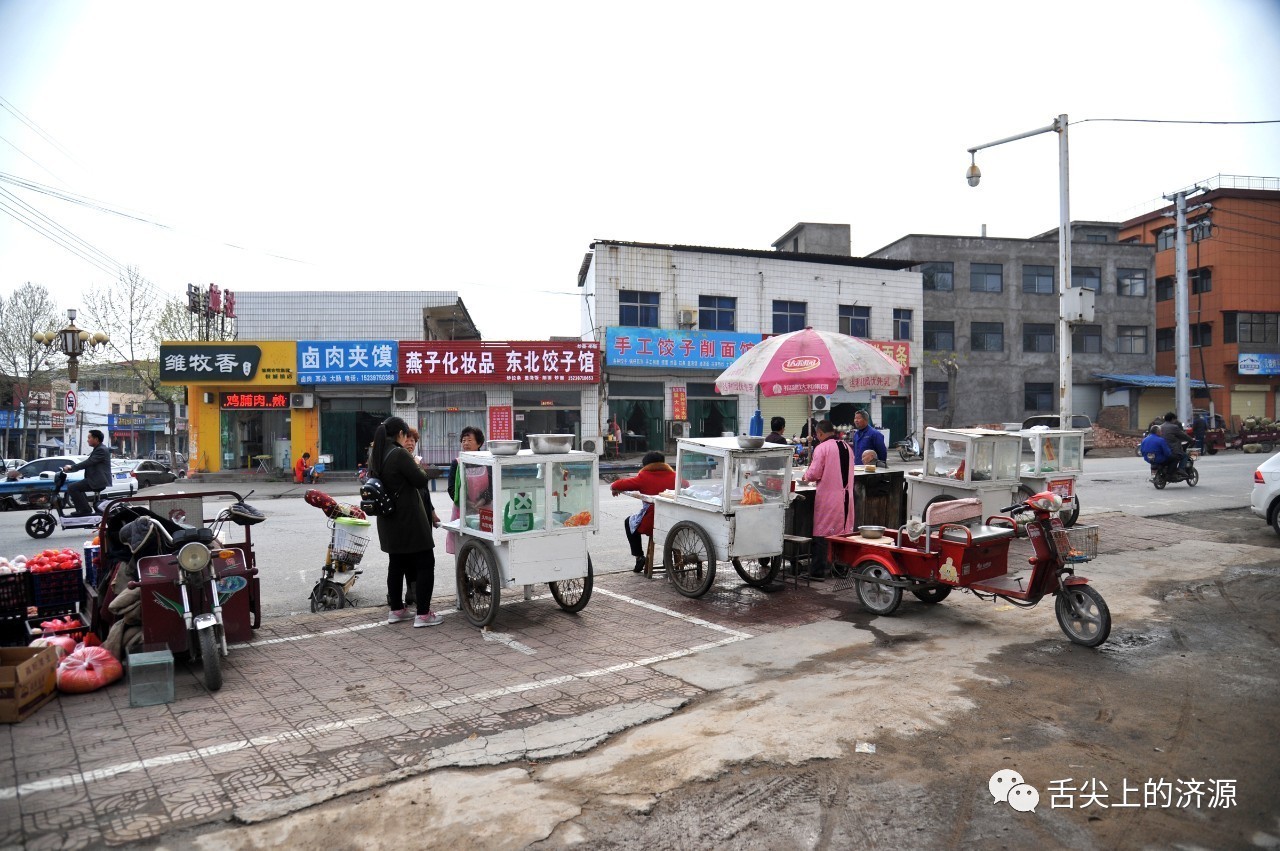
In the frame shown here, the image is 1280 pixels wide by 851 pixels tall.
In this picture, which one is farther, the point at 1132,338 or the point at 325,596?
the point at 1132,338

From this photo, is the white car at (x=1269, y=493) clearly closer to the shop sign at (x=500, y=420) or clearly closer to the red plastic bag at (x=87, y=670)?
the red plastic bag at (x=87, y=670)

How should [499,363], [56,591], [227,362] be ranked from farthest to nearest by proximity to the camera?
[499,363] < [227,362] < [56,591]

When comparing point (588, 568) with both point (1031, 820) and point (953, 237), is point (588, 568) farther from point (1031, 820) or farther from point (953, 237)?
point (953, 237)

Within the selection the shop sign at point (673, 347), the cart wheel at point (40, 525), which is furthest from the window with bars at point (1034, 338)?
the cart wheel at point (40, 525)

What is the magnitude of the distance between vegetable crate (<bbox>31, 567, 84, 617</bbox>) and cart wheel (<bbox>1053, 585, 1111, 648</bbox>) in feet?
26.2

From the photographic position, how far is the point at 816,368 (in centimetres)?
897

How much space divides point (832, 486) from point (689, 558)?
1669 millimetres

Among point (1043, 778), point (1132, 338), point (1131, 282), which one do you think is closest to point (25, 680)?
point (1043, 778)

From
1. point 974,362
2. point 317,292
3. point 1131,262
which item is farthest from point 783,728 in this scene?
point 1131,262

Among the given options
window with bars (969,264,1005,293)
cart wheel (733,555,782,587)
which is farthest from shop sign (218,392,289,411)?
window with bars (969,264,1005,293)

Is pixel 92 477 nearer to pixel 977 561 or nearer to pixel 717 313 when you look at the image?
pixel 977 561

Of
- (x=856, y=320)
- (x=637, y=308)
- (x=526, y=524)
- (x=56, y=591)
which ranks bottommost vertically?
(x=56, y=591)

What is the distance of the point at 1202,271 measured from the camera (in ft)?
134

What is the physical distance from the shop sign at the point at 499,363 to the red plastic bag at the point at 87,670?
20219 mm
